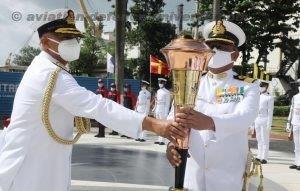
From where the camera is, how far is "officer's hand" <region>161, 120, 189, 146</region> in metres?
2.90

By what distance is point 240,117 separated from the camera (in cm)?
329

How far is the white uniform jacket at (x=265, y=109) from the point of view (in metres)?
11.9

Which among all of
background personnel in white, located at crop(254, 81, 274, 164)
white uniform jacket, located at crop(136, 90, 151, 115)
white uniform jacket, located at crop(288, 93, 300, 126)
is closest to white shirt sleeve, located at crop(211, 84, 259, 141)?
white uniform jacket, located at crop(288, 93, 300, 126)

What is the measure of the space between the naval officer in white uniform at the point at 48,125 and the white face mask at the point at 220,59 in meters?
0.74

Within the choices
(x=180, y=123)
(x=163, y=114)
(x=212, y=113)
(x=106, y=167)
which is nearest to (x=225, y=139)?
(x=212, y=113)

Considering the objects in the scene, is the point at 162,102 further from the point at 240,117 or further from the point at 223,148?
the point at 240,117

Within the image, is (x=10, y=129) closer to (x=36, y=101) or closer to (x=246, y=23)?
(x=36, y=101)

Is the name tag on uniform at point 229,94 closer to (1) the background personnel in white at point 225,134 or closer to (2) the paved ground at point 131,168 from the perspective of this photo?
(1) the background personnel in white at point 225,134

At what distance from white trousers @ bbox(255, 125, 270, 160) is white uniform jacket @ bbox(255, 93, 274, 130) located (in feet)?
0.30

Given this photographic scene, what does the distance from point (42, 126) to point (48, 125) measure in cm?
4

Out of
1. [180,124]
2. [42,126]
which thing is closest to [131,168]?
[42,126]

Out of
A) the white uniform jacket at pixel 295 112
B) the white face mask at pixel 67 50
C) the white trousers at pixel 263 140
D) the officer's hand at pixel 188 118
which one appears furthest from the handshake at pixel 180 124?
the white trousers at pixel 263 140

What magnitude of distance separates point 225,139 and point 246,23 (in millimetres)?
27358

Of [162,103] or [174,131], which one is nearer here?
[174,131]
